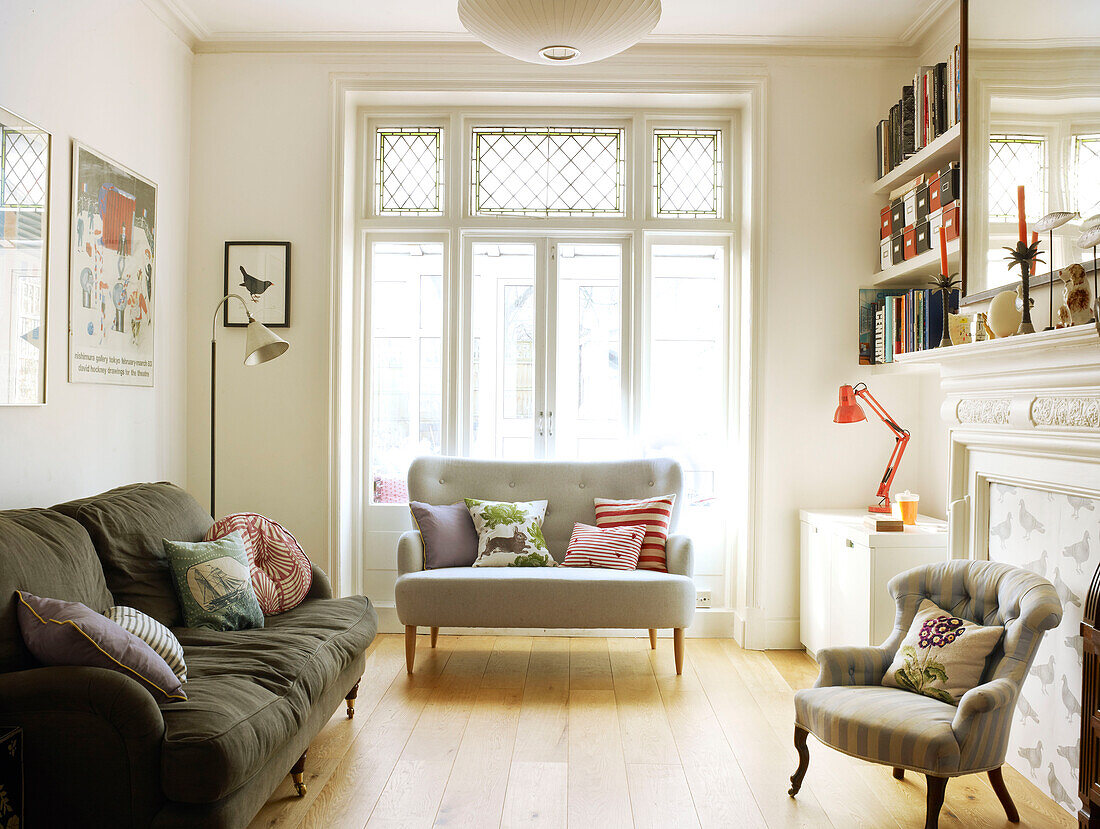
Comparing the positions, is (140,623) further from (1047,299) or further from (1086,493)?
(1047,299)

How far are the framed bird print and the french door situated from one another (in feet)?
3.08

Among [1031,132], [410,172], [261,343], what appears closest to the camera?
[1031,132]

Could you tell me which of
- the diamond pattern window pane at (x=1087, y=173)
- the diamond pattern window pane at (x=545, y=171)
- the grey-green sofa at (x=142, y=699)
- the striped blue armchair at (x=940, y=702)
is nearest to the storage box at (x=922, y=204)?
the diamond pattern window pane at (x=1087, y=173)

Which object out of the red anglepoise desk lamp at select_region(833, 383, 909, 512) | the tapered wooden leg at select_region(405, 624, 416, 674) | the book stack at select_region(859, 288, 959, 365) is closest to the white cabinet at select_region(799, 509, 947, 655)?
the red anglepoise desk lamp at select_region(833, 383, 909, 512)

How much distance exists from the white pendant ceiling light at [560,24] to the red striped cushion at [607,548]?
2.13 meters

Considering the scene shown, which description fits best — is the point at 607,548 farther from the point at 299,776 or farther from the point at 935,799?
the point at 935,799

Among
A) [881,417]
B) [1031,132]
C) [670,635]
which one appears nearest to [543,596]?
[670,635]

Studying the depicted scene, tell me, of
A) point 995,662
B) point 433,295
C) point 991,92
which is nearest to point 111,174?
point 433,295

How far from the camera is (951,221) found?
3252 millimetres

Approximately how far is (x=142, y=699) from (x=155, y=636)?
44 cm

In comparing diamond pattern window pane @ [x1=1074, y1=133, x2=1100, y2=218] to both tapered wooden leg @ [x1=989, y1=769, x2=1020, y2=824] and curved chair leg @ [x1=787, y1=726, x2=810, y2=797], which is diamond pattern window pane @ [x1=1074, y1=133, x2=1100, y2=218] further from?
curved chair leg @ [x1=787, y1=726, x2=810, y2=797]

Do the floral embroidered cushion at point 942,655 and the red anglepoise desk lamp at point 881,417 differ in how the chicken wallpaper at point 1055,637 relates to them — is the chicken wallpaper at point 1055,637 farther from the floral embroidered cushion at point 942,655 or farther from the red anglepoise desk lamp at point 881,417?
the red anglepoise desk lamp at point 881,417

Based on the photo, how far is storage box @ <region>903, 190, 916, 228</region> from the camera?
3.62m

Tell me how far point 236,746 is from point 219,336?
2747 mm
